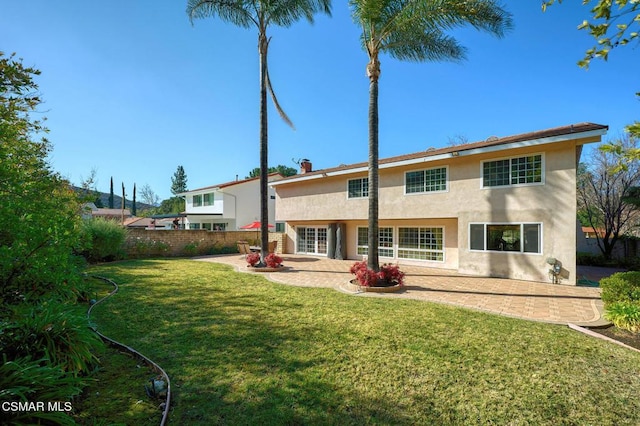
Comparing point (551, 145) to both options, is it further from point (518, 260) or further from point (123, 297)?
point (123, 297)

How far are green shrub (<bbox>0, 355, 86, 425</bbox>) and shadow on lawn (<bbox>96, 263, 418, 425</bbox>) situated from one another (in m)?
1.14

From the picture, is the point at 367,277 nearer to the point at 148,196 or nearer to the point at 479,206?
the point at 479,206

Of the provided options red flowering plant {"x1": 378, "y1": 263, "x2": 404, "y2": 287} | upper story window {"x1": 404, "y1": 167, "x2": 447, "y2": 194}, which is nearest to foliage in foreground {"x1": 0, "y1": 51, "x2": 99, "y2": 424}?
red flowering plant {"x1": 378, "y1": 263, "x2": 404, "y2": 287}

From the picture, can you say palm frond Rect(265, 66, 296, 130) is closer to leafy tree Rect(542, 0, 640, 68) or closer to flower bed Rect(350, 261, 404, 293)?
flower bed Rect(350, 261, 404, 293)

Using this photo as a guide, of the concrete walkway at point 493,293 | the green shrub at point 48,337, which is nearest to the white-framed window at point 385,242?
the concrete walkway at point 493,293

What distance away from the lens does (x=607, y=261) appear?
1747cm

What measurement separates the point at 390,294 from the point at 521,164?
9014mm

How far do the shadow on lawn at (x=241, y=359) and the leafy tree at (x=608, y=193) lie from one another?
873 inches

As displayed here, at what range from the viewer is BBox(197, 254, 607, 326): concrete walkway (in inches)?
296

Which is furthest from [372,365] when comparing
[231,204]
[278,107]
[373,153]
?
[231,204]

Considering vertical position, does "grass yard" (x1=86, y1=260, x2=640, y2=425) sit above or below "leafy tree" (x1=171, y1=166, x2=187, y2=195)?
below

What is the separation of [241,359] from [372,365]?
2.25 meters

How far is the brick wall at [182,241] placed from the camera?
19219 mm

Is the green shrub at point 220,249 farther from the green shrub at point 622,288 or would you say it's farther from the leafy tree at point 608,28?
the leafy tree at point 608,28
